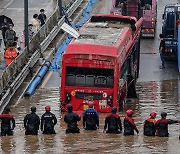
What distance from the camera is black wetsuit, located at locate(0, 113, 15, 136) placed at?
26.3 meters

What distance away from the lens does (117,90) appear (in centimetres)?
3047

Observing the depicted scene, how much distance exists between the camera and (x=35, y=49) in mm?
40312

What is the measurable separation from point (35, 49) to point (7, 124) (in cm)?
1413

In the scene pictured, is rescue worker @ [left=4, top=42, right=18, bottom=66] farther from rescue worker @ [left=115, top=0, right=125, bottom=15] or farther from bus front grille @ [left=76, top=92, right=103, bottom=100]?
rescue worker @ [left=115, top=0, right=125, bottom=15]

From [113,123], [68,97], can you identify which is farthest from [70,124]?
[68,97]

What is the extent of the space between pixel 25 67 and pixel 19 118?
252 inches

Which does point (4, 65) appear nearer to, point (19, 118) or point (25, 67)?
point (25, 67)

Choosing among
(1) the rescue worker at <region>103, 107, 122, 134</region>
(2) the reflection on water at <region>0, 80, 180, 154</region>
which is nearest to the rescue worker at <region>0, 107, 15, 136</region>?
(2) the reflection on water at <region>0, 80, 180, 154</region>

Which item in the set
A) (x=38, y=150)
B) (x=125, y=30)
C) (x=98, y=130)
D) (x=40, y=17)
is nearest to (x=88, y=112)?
(x=98, y=130)

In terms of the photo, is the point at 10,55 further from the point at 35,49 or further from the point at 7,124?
the point at 7,124

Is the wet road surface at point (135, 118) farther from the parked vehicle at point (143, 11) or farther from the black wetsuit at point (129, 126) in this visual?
the parked vehicle at point (143, 11)

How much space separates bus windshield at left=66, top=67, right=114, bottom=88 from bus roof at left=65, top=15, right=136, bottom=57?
607mm

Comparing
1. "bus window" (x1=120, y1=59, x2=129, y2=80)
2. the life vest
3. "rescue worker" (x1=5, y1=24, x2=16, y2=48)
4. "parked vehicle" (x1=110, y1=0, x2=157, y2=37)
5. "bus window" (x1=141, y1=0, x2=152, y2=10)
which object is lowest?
"bus window" (x1=120, y1=59, x2=129, y2=80)

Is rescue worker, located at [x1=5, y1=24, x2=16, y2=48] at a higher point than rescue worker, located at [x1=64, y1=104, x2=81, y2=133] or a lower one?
higher
